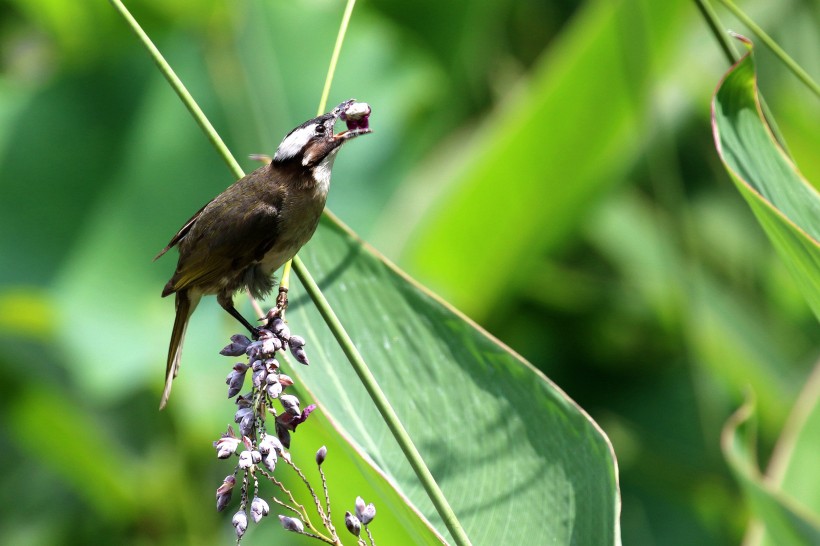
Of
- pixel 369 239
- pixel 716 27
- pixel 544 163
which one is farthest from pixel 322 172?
pixel 369 239

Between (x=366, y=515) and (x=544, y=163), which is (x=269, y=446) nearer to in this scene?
(x=366, y=515)

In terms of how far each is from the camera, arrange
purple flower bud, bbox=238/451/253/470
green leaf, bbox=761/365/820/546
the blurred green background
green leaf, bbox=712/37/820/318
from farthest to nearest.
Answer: the blurred green background < green leaf, bbox=761/365/820/546 < green leaf, bbox=712/37/820/318 < purple flower bud, bbox=238/451/253/470

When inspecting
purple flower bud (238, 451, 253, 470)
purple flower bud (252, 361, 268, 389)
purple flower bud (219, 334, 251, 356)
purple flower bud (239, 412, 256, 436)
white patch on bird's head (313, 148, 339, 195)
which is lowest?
purple flower bud (238, 451, 253, 470)

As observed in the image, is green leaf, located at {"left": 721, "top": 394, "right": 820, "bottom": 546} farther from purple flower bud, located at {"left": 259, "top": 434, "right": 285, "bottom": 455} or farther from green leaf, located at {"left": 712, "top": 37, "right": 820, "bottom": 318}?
purple flower bud, located at {"left": 259, "top": 434, "right": 285, "bottom": 455}

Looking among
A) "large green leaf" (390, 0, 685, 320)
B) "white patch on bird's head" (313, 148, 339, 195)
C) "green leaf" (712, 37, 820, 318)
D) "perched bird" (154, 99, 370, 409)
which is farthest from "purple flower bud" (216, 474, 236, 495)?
→ "large green leaf" (390, 0, 685, 320)

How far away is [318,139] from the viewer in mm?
1311

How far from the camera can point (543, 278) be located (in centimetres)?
350

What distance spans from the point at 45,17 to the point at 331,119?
229 centimetres

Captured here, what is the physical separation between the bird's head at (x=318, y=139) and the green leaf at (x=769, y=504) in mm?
679

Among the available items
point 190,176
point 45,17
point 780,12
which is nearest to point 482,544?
point 190,176

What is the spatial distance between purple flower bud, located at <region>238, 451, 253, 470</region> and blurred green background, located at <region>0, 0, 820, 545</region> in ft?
5.75

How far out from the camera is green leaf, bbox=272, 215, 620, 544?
4.15ft

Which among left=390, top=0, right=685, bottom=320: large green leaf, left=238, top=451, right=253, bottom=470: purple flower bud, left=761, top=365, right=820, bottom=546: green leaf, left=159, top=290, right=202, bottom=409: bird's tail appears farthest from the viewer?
left=390, top=0, right=685, bottom=320: large green leaf

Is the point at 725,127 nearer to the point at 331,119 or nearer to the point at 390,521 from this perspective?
the point at 331,119
